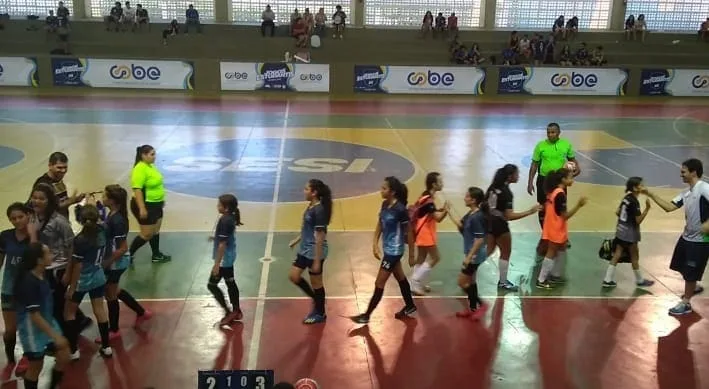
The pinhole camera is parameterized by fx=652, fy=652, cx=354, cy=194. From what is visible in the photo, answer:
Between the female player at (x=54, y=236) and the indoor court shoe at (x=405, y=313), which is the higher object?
the female player at (x=54, y=236)

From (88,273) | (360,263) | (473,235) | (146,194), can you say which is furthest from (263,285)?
(473,235)

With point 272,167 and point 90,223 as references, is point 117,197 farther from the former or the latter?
point 272,167

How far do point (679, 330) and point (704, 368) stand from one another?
0.92m

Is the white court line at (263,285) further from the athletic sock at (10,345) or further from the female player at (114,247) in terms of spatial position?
the athletic sock at (10,345)

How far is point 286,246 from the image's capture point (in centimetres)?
1034

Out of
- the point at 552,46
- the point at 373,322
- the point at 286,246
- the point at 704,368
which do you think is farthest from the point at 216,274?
the point at 552,46

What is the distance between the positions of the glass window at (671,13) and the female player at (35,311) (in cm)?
4112

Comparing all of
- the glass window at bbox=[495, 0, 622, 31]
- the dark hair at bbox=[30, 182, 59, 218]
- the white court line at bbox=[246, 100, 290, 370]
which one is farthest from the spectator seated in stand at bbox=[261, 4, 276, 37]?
the dark hair at bbox=[30, 182, 59, 218]

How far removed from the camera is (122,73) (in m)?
28.9

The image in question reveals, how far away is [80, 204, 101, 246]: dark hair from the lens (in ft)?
20.4

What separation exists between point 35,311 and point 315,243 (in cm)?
293

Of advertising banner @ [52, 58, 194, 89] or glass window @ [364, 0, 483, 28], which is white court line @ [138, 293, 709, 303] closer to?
advertising banner @ [52, 58, 194, 89]

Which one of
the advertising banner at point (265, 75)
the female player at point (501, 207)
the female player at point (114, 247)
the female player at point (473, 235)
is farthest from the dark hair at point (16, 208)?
the advertising banner at point (265, 75)

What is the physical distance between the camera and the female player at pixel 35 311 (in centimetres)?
532
